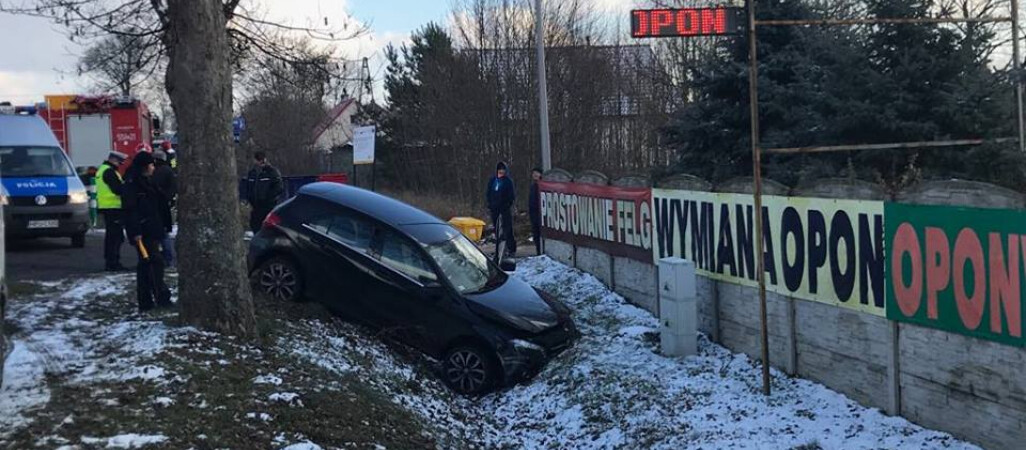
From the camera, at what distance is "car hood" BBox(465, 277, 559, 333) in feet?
31.1

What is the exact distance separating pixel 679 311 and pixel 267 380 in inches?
159

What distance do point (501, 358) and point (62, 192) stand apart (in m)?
9.66

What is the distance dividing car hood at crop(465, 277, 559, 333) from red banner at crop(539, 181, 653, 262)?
1.83 m

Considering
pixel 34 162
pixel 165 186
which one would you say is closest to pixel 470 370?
pixel 165 186

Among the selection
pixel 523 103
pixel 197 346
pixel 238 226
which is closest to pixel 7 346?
pixel 197 346

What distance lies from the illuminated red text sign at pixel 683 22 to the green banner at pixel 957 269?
2.01 meters

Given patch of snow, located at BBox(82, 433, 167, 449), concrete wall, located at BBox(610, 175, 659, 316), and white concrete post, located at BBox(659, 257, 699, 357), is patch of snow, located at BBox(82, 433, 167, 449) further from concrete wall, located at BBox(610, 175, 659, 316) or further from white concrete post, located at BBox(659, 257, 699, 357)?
concrete wall, located at BBox(610, 175, 659, 316)

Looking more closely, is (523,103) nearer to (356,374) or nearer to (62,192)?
(62,192)

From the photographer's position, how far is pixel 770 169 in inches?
560

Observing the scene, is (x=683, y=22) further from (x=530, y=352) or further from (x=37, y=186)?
(x=37, y=186)

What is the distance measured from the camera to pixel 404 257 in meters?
9.99

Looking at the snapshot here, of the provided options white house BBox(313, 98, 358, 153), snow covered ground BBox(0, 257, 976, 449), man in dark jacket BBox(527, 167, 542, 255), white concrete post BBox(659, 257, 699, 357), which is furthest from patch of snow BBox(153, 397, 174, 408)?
white house BBox(313, 98, 358, 153)

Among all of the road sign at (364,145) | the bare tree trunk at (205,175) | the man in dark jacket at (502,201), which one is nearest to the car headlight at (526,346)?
the bare tree trunk at (205,175)

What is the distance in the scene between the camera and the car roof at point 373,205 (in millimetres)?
10383
